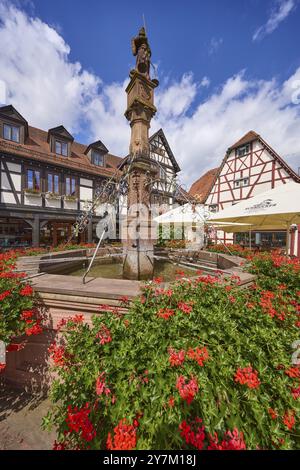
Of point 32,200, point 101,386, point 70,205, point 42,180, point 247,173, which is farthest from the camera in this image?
point 247,173

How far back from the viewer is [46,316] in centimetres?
256

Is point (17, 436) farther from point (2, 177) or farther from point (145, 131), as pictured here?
point (2, 177)

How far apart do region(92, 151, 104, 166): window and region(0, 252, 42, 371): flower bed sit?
15344 millimetres

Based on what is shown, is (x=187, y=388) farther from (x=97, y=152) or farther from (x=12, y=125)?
(x=97, y=152)

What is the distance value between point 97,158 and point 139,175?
42.8 ft

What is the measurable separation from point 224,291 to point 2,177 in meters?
13.8

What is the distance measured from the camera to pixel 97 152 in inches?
638

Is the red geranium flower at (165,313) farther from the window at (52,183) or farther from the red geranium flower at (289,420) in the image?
the window at (52,183)

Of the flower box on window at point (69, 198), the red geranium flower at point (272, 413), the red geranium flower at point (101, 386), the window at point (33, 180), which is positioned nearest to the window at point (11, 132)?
the window at point (33, 180)

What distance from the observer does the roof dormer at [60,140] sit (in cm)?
1362

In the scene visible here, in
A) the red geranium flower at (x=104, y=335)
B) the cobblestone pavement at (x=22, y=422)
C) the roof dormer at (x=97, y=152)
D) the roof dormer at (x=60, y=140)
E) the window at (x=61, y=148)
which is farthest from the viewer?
the roof dormer at (x=97, y=152)

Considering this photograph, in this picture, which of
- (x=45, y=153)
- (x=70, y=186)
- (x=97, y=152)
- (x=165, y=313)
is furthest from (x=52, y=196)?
(x=165, y=313)

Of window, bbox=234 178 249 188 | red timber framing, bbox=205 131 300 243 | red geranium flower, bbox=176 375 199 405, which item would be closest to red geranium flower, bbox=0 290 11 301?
red geranium flower, bbox=176 375 199 405

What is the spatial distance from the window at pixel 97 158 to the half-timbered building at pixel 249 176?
907 cm
